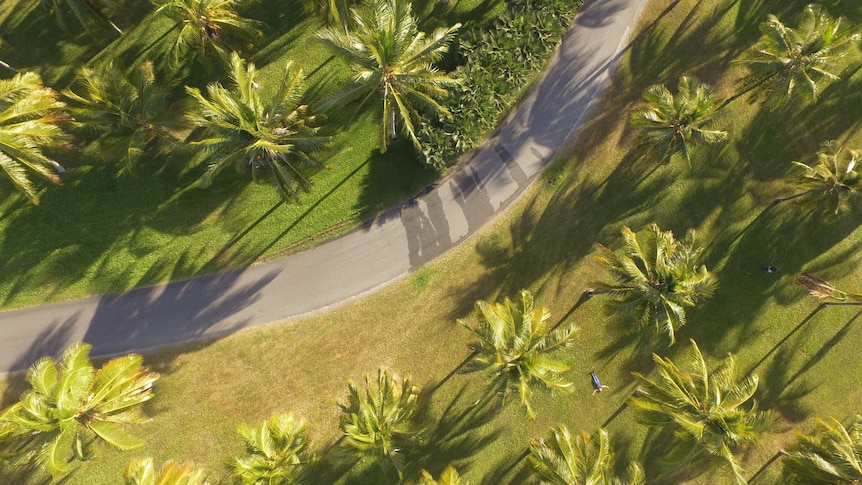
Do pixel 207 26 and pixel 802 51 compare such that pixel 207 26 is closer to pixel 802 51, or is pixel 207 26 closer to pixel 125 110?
pixel 125 110

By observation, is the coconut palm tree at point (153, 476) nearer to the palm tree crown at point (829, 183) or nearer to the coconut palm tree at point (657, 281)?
the coconut palm tree at point (657, 281)

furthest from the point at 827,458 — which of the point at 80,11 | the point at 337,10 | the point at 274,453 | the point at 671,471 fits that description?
the point at 80,11

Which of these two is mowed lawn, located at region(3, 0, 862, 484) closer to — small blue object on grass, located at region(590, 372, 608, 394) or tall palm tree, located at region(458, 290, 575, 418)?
small blue object on grass, located at region(590, 372, 608, 394)

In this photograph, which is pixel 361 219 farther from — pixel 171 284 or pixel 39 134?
pixel 39 134

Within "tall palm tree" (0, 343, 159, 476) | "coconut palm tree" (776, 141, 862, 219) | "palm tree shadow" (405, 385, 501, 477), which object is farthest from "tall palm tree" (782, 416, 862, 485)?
"tall palm tree" (0, 343, 159, 476)

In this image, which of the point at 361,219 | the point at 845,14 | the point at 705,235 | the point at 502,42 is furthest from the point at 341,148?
the point at 845,14

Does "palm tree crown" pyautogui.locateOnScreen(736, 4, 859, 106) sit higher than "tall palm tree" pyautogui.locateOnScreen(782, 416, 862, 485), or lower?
higher

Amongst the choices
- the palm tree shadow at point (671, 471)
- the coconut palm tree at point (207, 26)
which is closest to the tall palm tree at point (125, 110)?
the coconut palm tree at point (207, 26)
